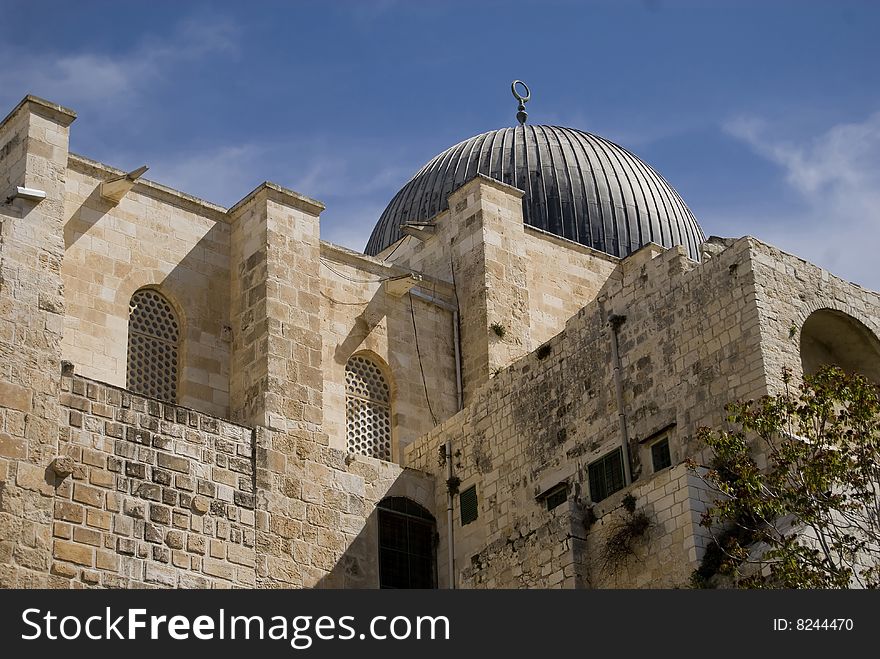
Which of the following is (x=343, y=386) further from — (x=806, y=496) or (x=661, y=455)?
(x=806, y=496)

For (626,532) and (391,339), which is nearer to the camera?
(626,532)

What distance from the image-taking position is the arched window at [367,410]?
23.7m

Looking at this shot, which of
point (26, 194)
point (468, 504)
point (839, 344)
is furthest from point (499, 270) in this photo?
point (26, 194)

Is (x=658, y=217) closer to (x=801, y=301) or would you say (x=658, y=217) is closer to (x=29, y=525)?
(x=801, y=301)

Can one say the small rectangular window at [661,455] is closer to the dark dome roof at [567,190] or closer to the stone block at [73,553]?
the stone block at [73,553]

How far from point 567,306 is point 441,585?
615cm

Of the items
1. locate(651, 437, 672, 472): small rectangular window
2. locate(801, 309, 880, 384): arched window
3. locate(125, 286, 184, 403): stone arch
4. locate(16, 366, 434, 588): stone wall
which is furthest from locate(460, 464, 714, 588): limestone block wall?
locate(125, 286, 184, 403): stone arch

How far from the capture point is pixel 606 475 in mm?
21062

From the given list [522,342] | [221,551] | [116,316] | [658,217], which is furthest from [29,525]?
[658,217]

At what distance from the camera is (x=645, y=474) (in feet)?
67.6

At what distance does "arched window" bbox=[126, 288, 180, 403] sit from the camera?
71.9ft

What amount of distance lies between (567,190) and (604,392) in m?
7.68

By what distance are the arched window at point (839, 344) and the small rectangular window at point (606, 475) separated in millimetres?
2761
